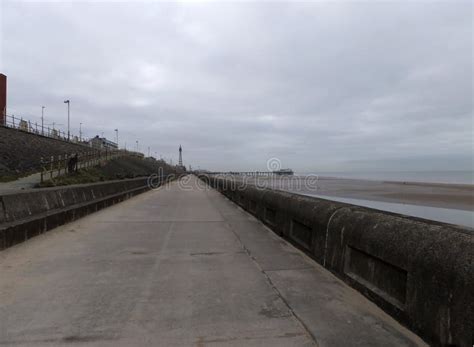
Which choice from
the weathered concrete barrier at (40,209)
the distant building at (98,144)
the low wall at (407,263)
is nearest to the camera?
the low wall at (407,263)

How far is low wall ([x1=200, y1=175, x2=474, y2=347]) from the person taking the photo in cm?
331

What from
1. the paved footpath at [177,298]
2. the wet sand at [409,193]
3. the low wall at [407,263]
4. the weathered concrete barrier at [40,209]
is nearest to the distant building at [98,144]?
the wet sand at [409,193]

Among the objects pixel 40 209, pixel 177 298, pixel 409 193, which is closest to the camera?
pixel 177 298

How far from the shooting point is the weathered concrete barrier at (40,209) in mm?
7684

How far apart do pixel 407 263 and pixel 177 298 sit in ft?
8.53

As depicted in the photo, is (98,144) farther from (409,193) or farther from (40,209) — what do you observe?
(40,209)

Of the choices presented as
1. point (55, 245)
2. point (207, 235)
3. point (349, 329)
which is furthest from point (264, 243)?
Answer: point (349, 329)

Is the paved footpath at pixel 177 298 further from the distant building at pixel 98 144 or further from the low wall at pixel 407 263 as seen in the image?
the distant building at pixel 98 144

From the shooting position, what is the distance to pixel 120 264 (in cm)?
662

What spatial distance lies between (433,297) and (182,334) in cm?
228

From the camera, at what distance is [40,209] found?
31.3 ft

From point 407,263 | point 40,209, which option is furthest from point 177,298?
point 40,209

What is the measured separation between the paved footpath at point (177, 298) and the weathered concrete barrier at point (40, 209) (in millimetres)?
331

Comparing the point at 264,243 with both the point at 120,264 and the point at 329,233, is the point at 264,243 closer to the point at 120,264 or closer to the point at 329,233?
the point at 329,233
